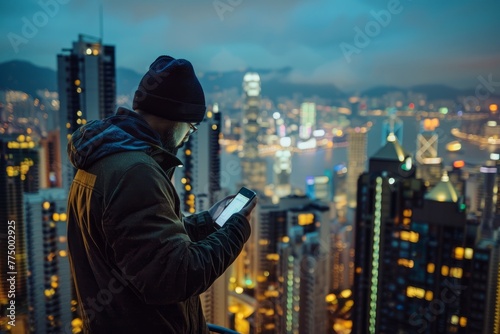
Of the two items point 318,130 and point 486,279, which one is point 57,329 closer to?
point 486,279

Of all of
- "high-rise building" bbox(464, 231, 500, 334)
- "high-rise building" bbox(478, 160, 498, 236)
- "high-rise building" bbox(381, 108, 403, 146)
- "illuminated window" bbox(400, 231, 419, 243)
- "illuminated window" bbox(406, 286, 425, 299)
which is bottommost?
"illuminated window" bbox(406, 286, 425, 299)

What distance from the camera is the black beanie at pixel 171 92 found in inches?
23.8

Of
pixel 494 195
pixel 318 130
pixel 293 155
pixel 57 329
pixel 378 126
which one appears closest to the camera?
pixel 494 195

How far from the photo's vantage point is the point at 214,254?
545mm

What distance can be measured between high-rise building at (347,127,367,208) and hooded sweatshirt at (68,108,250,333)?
1220cm

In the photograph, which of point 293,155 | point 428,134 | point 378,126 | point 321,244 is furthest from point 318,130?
point 428,134

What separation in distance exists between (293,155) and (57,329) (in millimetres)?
9707

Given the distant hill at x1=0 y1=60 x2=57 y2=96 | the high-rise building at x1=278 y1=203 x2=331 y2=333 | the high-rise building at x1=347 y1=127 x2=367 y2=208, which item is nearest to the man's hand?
the distant hill at x1=0 y1=60 x2=57 y2=96

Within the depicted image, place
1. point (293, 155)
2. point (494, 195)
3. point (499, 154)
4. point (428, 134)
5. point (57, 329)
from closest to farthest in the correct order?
1. point (499, 154)
2. point (494, 195)
3. point (57, 329)
4. point (428, 134)
5. point (293, 155)

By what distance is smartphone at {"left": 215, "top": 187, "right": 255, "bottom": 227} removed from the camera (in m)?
0.67

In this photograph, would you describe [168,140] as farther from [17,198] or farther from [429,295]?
[429,295]

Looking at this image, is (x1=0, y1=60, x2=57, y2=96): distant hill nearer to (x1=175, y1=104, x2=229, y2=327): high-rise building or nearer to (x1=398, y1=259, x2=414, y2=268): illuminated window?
(x1=175, y1=104, x2=229, y2=327): high-rise building

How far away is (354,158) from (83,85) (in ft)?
33.8

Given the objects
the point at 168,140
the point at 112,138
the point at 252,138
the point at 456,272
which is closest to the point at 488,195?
the point at 456,272
